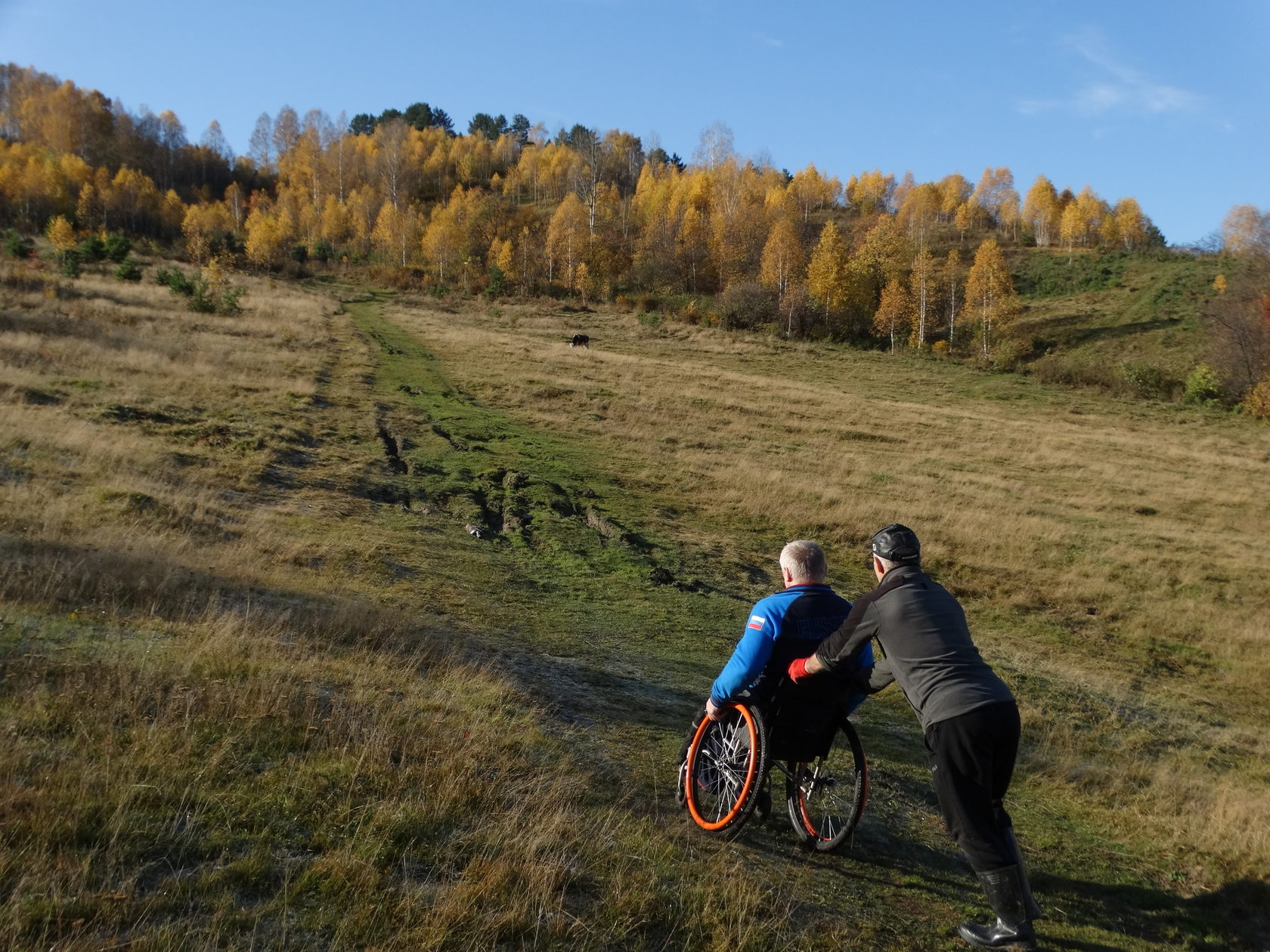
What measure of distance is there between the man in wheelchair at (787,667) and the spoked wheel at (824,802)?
177 mm

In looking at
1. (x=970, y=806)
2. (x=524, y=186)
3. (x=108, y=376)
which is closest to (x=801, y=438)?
(x=108, y=376)

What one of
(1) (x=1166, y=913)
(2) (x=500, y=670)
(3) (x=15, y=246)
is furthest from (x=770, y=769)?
(3) (x=15, y=246)

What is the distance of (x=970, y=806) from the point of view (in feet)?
13.3

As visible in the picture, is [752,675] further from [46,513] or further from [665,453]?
[665,453]

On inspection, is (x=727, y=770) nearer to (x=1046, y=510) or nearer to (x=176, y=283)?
(x=1046, y=510)

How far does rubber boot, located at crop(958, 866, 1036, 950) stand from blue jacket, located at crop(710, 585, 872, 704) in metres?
1.23

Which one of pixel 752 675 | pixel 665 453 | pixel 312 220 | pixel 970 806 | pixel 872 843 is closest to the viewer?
pixel 970 806

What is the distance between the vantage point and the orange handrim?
468 centimetres

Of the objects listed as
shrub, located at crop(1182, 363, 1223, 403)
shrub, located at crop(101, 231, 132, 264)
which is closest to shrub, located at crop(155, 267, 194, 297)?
shrub, located at crop(101, 231, 132, 264)

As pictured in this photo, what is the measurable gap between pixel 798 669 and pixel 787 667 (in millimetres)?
208

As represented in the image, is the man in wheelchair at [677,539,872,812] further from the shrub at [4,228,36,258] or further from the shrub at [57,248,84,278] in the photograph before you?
the shrub at [4,228,36,258]

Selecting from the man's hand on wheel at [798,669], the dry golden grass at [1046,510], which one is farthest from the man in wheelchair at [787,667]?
the dry golden grass at [1046,510]

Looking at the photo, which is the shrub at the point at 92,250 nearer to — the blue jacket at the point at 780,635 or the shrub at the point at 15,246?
A: the shrub at the point at 15,246

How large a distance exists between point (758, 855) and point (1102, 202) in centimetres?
14259
